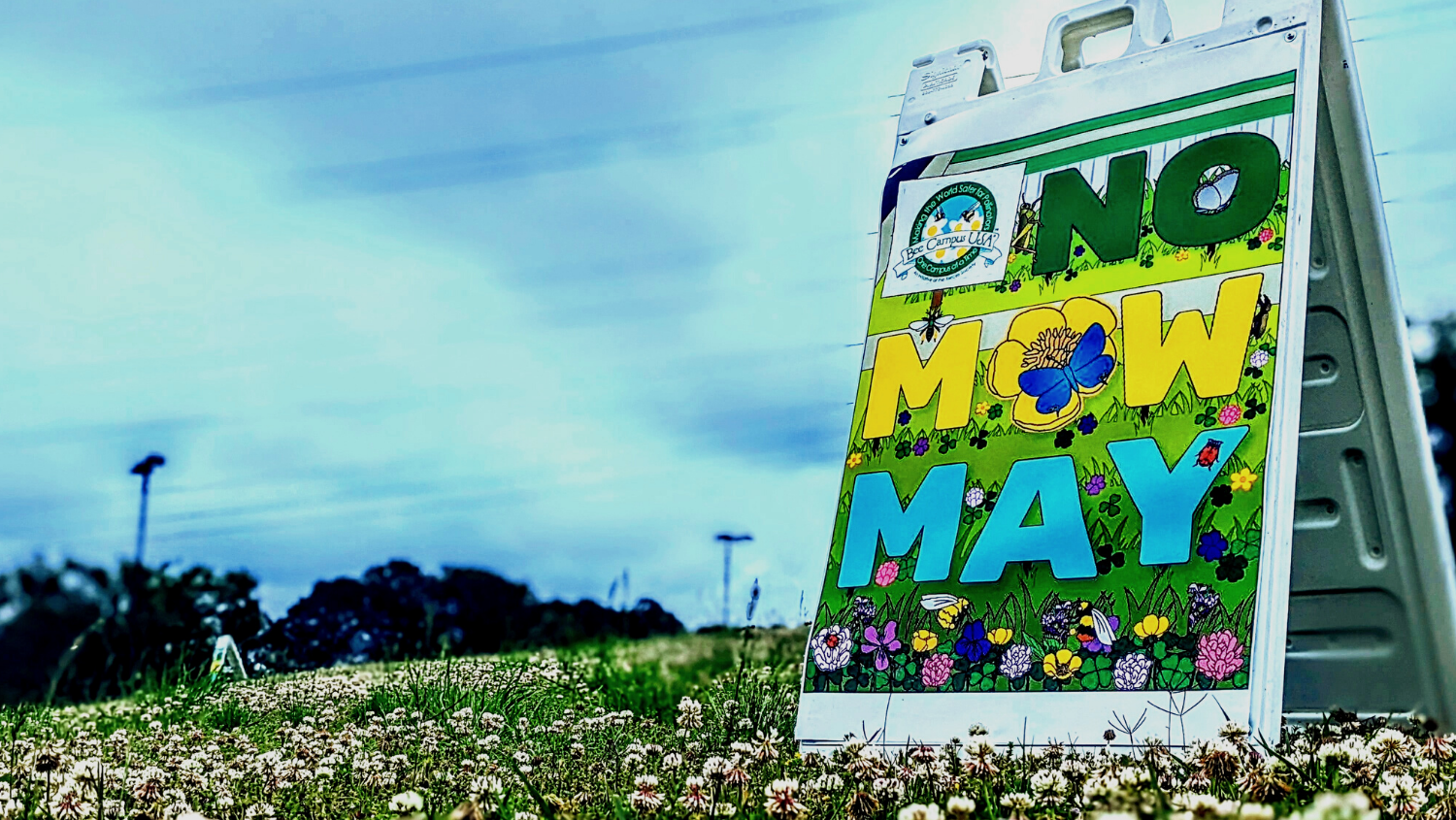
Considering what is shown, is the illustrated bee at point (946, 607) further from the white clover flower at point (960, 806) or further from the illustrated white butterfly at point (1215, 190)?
the white clover flower at point (960, 806)

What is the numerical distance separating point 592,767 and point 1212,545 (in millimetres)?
1632

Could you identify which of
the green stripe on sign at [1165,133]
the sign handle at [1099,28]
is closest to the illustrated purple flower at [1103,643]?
the green stripe on sign at [1165,133]

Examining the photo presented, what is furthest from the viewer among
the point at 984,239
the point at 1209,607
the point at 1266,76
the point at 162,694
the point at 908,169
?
the point at 162,694

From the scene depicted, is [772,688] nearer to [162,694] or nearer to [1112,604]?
[1112,604]

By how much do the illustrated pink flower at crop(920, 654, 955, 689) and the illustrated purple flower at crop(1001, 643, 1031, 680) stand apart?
15cm

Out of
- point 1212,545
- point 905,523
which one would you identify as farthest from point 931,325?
point 1212,545

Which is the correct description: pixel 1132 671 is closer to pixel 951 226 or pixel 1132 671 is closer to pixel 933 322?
pixel 933 322

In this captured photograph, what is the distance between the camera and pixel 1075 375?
372 cm

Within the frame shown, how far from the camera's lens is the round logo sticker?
4.14 metres

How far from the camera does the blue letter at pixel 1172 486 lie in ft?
11.0

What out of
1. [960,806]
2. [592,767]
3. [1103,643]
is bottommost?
[592,767]

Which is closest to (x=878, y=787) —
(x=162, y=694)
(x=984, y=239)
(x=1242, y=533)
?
(x=1242, y=533)

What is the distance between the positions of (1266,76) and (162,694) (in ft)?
14.7

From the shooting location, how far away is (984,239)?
13.5 feet
